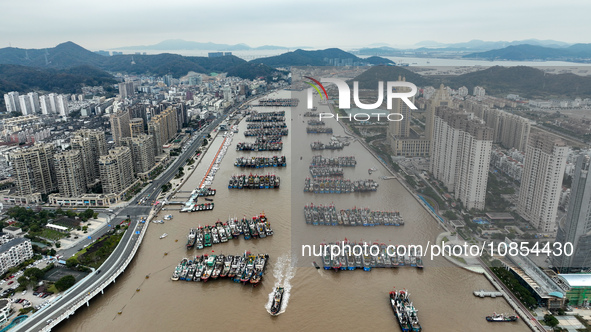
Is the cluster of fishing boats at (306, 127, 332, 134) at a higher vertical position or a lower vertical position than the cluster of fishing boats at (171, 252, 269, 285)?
higher

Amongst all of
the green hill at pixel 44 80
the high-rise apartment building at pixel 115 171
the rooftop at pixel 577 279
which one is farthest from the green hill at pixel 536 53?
the green hill at pixel 44 80

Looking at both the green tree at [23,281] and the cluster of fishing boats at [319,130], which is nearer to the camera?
the green tree at [23,281]

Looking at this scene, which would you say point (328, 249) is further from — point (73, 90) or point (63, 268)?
point (73, 90)

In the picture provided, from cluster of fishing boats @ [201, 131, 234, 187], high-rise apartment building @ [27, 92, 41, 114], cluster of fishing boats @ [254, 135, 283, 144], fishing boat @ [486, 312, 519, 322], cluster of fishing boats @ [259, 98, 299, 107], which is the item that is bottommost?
fishing boat @ [486, 312, 519, 322]

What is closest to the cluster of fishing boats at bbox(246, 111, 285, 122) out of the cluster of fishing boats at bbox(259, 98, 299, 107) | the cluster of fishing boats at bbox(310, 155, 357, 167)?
the cluster of fishing boats at bbox(259, 98, 299, 107)

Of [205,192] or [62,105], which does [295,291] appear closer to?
[205,192]

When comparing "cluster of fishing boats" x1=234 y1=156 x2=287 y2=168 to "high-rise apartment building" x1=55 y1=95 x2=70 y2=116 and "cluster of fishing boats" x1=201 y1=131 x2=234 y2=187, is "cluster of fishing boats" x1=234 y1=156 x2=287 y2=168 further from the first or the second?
"high-rise apartment building" x1=55 y1=95 x2=70 y2=116

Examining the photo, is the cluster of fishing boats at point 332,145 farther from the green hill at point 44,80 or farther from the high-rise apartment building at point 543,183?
the green hill at point 44,80
